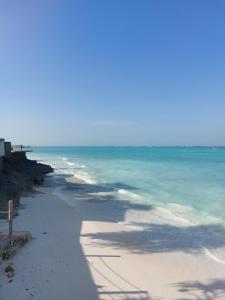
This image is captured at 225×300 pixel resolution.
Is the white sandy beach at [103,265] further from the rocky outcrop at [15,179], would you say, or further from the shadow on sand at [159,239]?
the rocky outcrop at [15,179]

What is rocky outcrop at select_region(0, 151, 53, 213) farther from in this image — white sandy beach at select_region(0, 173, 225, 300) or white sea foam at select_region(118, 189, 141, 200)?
white sea foam at select_region(118, 189, 141, 200)

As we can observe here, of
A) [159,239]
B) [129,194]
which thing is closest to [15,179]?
[129,194]

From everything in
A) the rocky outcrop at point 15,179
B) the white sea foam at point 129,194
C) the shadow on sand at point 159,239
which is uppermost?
the rocky outcrop at point 15,179

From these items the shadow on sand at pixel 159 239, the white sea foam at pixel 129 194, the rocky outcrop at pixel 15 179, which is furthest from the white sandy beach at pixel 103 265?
the white sea foam at pixel 129 194

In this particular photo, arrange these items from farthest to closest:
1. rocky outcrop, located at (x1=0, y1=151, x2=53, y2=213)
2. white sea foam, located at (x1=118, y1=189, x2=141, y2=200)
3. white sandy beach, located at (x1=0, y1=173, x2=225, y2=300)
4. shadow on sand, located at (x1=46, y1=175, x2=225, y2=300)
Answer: white sea foam, located at (x1=118, y1=189, x2=141, y2=200) → rocky outcrop, located at (x1=0, y1=151, x2=53, y2=213) → shadow on sand, located at (x1=46, y1=175, x2=225, y2=300) → white sandy beach, located at (x1=0, y1=173, x2=225, y2=300)

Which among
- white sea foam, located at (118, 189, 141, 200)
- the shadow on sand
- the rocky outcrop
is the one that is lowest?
the shadow on sand

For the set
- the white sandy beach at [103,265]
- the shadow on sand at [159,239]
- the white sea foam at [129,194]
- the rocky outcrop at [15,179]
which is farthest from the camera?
the white sea foam at [129,194]

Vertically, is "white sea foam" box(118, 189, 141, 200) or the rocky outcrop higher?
the rocky outcrop

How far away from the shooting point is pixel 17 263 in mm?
11164

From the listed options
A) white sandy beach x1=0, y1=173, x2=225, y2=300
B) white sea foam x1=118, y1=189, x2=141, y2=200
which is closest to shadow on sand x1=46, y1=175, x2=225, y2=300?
white sandy beach x1=0, y1=173, x2=225, y2=300

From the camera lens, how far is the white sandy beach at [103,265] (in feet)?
31.6

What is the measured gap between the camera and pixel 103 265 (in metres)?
11.7

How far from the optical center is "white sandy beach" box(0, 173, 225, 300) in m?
9.64

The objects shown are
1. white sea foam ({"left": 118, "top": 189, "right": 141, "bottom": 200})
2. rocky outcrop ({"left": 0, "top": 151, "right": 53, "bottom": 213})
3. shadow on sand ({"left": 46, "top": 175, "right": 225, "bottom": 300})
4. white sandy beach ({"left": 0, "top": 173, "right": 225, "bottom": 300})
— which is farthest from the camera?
white sea foam ({"left": 118, "top": 189, "right": 141, "bottom": 200})
